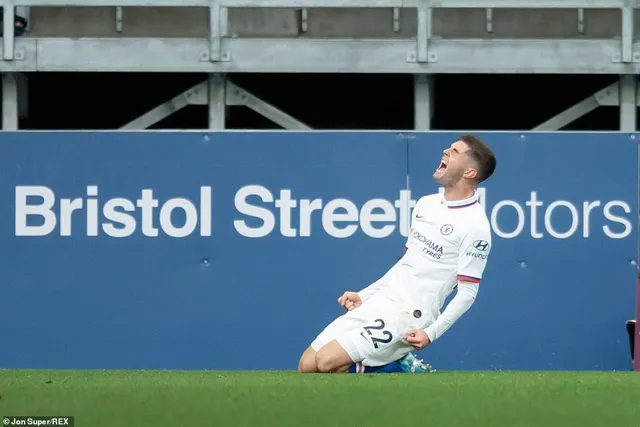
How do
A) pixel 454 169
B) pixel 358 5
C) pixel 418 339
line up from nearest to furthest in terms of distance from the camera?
pixel 418 339 < pixel 454 169 < pixel 358 5

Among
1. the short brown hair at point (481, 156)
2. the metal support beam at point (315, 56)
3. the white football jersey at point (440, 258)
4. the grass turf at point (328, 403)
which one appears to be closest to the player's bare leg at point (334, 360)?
the white football jersey at point (440, 258)

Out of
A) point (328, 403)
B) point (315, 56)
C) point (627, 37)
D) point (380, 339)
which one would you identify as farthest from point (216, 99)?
point (328, 403)

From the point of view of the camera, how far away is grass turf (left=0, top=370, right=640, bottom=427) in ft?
16.2

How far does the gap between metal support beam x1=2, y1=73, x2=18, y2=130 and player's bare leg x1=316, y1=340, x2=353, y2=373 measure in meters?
4.61

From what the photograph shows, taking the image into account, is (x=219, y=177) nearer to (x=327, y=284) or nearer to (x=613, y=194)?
(x=327, y=284)

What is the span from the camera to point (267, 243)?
8914 millimetres

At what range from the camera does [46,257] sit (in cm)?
895

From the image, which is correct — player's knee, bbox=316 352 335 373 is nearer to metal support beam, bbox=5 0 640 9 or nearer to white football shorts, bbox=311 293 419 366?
white football shorts, bbox=311 293 419 366

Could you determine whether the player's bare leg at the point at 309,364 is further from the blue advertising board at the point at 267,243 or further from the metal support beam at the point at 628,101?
the metal support beam at the point at 628,101

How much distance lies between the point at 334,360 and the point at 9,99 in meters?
4.73

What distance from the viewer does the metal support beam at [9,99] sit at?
9.57m

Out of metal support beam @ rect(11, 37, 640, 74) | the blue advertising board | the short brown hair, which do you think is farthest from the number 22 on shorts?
metal support beam @ rect(11, 37, 640, 74)

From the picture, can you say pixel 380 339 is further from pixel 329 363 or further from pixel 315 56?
pixel 315 56

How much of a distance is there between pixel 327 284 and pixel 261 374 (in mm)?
3264
